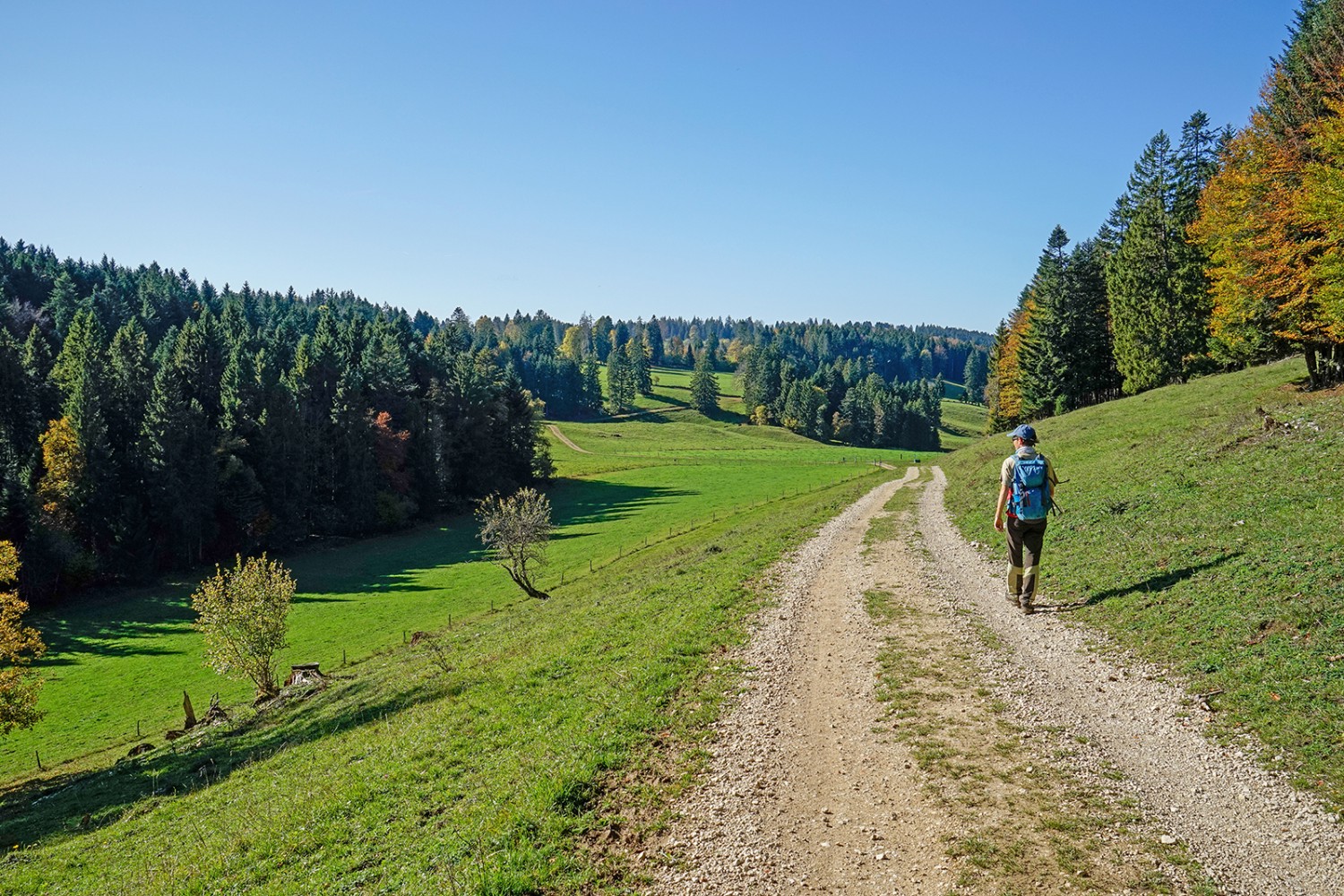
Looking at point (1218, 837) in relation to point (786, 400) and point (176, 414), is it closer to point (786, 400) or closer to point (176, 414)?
point (176, 414)

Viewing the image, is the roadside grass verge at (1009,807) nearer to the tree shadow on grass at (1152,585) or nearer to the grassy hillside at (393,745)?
the grassy hillside at (393,745)

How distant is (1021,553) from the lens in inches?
653

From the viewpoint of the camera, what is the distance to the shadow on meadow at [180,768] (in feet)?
70.5

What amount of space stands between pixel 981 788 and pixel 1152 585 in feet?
31.9

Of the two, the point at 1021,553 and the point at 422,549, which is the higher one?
the point at 1021,553

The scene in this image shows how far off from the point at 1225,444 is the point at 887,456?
120135mm

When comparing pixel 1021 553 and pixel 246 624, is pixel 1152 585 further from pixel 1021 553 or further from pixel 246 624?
Result: pixel 246 624

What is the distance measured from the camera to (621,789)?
10562 mm

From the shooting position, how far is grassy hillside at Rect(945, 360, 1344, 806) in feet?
33.1

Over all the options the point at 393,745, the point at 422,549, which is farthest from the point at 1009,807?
the point at 422,549

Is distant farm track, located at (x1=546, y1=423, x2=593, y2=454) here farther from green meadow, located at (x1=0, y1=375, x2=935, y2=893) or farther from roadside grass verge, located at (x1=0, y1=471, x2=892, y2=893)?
roadside grass verge, located at (x1=0, y1=471, x2=892, y2=893)

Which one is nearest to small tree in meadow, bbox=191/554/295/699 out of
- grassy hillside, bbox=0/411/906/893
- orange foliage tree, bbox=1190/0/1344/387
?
grassy hillside, bbox=0/411/906/893

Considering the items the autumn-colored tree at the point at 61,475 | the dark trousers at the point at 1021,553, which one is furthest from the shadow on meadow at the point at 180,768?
the autumn-colored tree at the point at 61,475

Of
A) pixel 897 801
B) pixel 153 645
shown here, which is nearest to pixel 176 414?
pixel 153 645
